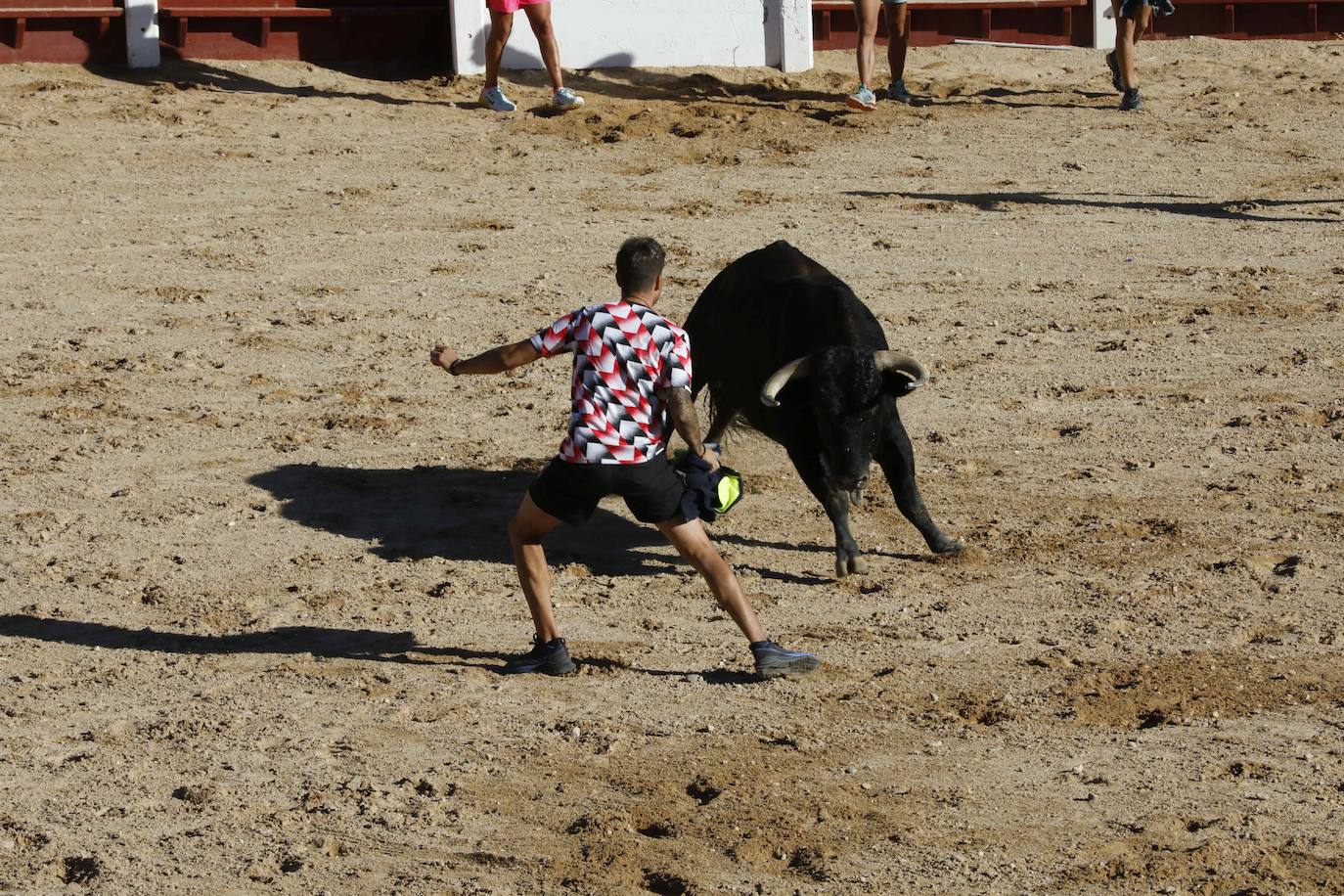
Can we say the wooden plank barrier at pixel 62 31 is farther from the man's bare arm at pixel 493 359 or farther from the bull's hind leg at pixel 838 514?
the man's bare arm at pixel 493 359

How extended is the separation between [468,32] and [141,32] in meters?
2.54

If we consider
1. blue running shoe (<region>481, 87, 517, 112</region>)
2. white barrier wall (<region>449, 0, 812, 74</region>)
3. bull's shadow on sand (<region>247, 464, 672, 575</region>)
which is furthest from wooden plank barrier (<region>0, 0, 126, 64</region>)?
bull's shadow on sand (<region>247, 464, 672, 575</region>)

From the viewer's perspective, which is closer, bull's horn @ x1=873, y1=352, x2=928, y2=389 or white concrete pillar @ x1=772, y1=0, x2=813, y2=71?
bull's horn @ x1=873, y1=352, x2=928, y2=389

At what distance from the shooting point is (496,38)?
46.1 ft

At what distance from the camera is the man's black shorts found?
18.2 feet

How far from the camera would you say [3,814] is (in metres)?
5.02

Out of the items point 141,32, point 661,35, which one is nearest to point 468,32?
point 661,35

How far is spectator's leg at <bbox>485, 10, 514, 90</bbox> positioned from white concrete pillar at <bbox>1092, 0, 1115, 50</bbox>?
6360 millimetres

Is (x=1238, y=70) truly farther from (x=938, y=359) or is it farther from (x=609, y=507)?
(x=609, y=507)

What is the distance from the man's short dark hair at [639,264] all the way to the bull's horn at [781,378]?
4.32 ft

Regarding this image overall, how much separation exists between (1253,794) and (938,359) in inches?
191

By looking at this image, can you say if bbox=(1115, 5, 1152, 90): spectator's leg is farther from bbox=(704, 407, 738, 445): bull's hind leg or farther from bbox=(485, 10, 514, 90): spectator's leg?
bbox=(704, 407, 738, 445): bull's hind leg

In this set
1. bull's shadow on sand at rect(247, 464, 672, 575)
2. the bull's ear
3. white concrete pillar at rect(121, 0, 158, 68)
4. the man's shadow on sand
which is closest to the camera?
the man's shadow on sand

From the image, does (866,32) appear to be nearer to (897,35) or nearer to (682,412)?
(897,35)
